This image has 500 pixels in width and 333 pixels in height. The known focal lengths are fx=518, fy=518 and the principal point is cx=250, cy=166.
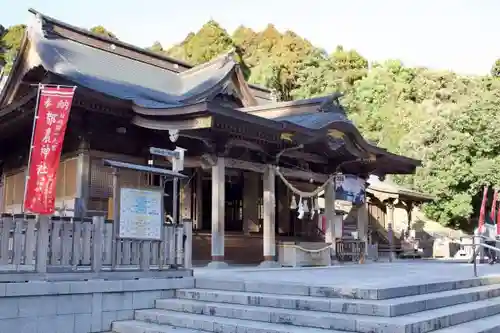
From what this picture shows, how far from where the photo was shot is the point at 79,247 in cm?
721

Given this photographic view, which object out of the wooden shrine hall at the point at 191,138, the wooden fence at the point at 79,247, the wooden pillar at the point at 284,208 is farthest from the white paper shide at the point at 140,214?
the wooden pillar at the point at 284,208

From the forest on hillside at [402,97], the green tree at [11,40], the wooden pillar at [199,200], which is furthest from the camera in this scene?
the green tree at [11,40]

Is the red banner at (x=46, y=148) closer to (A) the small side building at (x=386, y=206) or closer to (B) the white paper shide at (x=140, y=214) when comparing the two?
(B) the white paper shide at (x=140, y=214)

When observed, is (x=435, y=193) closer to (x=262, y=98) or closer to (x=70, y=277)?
(x=262, y=98)

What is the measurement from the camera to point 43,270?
6746 millimetres

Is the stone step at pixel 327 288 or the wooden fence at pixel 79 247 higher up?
the wooden fence at pixel 79 247

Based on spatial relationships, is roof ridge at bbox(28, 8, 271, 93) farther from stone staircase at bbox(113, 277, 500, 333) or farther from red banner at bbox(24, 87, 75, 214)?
stone staircase at bbox(113, 277, 500, 333)

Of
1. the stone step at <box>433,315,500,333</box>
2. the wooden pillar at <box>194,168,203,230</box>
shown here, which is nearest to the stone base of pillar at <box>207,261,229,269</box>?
the wooden pillar at <box>194,168,203,230</box>

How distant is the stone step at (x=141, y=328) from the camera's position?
6715 millimetres

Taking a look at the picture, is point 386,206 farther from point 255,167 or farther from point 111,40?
point 111,40

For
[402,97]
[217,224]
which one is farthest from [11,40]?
[217,224]

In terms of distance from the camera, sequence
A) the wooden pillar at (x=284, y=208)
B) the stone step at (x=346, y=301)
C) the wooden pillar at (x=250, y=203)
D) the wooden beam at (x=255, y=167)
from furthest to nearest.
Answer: the wooden pillar at (x=284, y=208) < the wooden pillar at (x=250, y=203) < the wooden beam at (x=255, y=167) < the stone step at (x=346, y=301)

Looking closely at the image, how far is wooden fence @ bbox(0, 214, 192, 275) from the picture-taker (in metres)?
6.68

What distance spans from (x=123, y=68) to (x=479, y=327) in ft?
40.4
